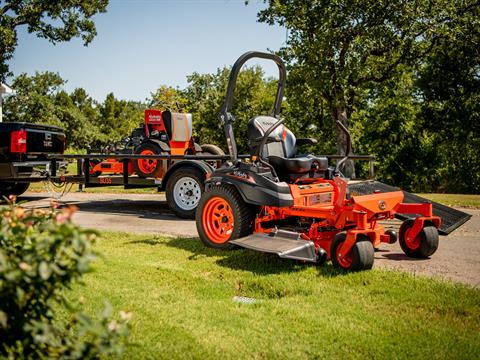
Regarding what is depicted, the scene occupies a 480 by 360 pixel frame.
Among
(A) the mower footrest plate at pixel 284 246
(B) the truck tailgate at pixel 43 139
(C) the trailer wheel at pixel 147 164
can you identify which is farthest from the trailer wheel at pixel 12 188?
(A) the mower footrest plate at pixel 284 246

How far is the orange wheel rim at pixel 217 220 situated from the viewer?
6176 millimetres

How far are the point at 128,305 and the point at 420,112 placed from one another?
21.5 metres

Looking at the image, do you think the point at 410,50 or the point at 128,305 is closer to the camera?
the point at 128,305

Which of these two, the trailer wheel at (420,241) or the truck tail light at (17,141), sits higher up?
the truck tail light at (17,141)

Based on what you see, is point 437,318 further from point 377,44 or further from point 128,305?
point 377,44

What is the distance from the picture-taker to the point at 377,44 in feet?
61.4

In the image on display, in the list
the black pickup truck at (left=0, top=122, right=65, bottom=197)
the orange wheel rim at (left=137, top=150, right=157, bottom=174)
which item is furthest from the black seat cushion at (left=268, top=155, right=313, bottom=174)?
the black pickup truck at (left=0, top=122, right=65, bottom=197)

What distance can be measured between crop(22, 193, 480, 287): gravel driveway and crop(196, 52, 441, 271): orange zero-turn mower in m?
0.27

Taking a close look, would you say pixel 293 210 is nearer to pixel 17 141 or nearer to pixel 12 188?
pixel 17 141

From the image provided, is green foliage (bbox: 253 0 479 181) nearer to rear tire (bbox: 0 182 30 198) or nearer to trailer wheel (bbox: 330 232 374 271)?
rear tire (bbox: 0 182 30 198)

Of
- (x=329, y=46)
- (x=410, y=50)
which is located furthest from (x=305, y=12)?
(x=410, y=50)

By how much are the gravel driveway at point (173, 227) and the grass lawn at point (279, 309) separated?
2.28 feet

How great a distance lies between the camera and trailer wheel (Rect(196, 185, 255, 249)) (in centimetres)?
595

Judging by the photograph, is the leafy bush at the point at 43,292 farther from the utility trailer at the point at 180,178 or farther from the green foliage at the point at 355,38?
the green foliage at the point at 355,38
